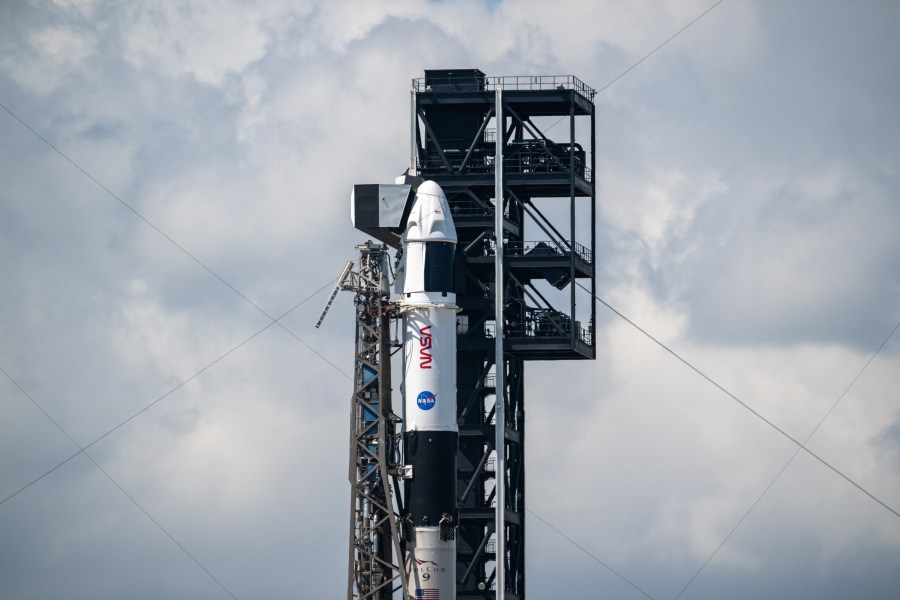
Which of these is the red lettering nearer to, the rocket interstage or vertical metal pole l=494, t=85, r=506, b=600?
the rocket interstage

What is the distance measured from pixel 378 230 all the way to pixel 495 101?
8.33 metres

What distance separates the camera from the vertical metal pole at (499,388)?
11244cm

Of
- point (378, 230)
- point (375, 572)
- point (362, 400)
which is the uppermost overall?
point (378, 230)

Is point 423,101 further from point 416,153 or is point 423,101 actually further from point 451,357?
point 451,357

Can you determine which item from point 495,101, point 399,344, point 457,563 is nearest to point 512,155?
point 495,101

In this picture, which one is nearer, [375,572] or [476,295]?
[375,572]

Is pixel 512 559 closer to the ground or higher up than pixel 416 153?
closer to the ground

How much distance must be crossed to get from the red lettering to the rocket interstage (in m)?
0.04

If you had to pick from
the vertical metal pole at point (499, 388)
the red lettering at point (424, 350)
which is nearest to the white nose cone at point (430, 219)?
the vertical metal pole at point (499, 388)

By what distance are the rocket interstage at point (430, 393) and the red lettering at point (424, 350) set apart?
0.04 meters

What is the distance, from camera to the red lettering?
111 meters

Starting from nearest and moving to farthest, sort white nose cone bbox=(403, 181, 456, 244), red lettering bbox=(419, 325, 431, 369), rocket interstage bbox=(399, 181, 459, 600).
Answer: rocket interstage bbox=(399, 181, 459, 600) < red lettering bbox=(419, 325, 431, 369) < white nose cone bbox=(403, 181, 456, 244)

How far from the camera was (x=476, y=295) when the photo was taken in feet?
384

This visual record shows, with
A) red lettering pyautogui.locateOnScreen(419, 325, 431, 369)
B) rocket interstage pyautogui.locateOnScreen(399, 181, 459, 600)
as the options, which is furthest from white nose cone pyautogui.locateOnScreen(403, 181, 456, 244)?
red lettering pyautogui.locateOnScreen(419, 325, 431, 369)
